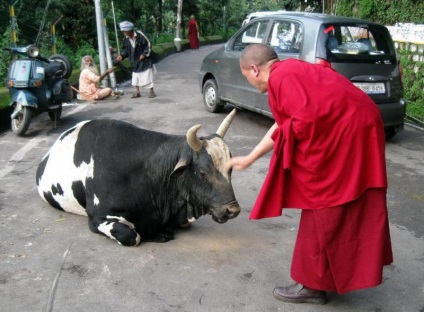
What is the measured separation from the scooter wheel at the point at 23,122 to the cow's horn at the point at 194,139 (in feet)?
14.9

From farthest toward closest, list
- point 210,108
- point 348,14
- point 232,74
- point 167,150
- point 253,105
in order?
point 348,14
point 210,108
point 232,74
point 253,105
point 167,150

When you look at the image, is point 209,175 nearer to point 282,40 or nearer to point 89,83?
point 282,40

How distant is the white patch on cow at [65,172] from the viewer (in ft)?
15.1

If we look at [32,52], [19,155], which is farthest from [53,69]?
[19,155]

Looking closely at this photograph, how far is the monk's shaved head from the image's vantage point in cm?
341

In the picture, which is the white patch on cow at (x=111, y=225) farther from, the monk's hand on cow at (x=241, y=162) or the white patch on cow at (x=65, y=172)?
the monk's hand on cow at (x=241, y=162)

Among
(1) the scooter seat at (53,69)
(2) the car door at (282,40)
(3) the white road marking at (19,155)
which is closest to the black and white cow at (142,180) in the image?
(3) the white road marking at (19,155)

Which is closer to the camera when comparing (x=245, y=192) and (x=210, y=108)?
(x=245, y=192)

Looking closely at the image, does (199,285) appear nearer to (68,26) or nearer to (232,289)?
(232,289)

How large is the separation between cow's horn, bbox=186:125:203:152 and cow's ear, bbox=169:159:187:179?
151 mm

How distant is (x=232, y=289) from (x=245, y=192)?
2.14 meters

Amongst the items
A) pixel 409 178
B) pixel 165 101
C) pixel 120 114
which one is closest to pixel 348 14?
pixel 165 101

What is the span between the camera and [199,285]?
3795 mm

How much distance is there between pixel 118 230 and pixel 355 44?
474cm
